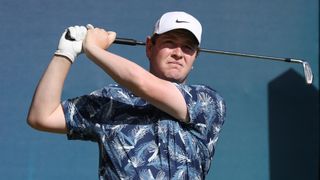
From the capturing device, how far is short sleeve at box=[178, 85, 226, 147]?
5.76 feet

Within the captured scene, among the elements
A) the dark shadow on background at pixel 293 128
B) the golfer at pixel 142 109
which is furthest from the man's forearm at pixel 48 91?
the dark shadow on background at pixel 293 128

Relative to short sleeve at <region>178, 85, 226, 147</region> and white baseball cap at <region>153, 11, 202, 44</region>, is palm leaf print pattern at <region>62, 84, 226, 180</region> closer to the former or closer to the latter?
short sleeve at <region>178, 85, 226, 147</region>

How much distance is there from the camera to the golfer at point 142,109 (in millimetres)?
1689

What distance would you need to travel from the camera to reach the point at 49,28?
111 inches

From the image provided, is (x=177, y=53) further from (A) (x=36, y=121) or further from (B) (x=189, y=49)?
(A) (x=36, y=121)

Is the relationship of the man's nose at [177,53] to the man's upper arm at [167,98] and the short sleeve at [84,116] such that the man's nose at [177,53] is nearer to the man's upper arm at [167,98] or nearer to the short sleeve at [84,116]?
the man's upper arm at [167,98]

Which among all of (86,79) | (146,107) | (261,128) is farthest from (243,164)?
(146,107)

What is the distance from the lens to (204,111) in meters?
1.78

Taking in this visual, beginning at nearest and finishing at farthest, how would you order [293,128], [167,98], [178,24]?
1. [167,98]
2. [178,24]
3. [293,128]

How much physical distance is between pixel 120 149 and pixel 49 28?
122 cm

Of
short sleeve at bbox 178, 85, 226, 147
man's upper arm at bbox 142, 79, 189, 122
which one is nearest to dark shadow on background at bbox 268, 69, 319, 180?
short sleeve at bbox 178, 85, 226, 147

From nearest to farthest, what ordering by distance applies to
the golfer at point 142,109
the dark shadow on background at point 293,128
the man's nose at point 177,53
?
1. the golfer at point 142,109
2. the man's nose at point 177,53
3. the dark shadow on background at point 293,128

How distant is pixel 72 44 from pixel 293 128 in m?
1.72

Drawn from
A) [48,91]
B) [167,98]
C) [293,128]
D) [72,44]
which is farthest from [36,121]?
[293,128]
